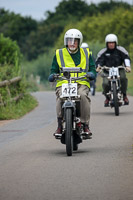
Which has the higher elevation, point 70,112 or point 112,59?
point 112,59

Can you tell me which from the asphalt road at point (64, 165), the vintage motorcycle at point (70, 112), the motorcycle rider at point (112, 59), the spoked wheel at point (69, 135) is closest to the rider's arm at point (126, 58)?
the motorcycle rider at point (112, 59)

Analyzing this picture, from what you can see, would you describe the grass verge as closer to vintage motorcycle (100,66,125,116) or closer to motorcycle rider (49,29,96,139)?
vintage motorcycle (100,66,125,116)

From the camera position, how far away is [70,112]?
32.7ft

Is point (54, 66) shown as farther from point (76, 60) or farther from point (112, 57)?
point (112, 57)

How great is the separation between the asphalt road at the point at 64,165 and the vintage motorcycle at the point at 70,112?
219mm

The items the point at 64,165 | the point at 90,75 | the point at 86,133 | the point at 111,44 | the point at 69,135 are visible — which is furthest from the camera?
the point at 111,44

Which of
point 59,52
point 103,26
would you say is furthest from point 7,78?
point 103,26

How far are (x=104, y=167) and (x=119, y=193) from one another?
1.71 m

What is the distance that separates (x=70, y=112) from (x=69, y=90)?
393 mm

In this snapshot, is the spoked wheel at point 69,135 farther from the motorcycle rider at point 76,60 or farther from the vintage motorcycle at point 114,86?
the vintage motorcycle at point 114,86

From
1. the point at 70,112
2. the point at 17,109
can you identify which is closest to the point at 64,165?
the point at 70,112

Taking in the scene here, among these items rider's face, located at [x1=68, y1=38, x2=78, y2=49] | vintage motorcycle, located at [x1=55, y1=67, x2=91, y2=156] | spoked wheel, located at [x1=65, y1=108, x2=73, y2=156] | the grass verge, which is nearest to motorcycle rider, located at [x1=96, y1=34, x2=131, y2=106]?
the grass verge

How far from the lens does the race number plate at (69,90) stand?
33.5 feet

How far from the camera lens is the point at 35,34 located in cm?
9538
